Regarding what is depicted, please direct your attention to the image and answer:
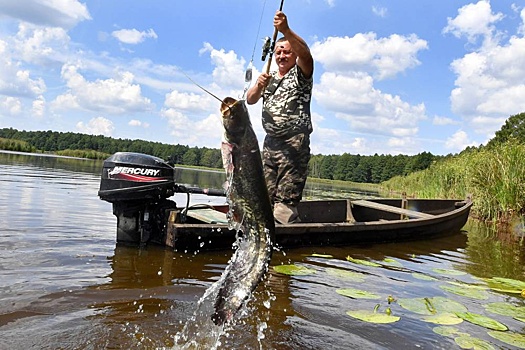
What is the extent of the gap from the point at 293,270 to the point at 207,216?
1601mm

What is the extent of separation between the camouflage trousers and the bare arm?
0.81 m

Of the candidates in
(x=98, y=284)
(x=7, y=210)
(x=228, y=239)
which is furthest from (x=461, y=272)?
(x=7, y=210)

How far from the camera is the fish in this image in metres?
2.53

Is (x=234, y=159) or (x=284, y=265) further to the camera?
(x=284, y=265)

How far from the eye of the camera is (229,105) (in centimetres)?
245

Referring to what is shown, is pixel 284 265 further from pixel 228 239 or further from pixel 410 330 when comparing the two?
pixel 410 330

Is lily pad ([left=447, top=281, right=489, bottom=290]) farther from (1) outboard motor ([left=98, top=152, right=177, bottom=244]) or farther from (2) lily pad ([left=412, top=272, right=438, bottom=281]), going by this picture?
(1) outboard motor ([left=98, top=152, right=177, bottom=244])

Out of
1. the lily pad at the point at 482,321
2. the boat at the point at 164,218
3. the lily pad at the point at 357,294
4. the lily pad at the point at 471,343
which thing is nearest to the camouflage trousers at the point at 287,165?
the boat at the point at 164,218

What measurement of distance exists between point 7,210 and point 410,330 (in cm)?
748

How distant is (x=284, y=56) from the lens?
511 cm

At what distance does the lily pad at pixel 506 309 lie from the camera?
3.96 metres

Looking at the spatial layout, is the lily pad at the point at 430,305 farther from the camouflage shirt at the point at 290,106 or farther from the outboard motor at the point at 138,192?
the outboard motor at the point at 138,192

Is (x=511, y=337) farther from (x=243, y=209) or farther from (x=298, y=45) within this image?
(x=298, y=45)

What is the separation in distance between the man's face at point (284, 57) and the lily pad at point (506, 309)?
3451mm
